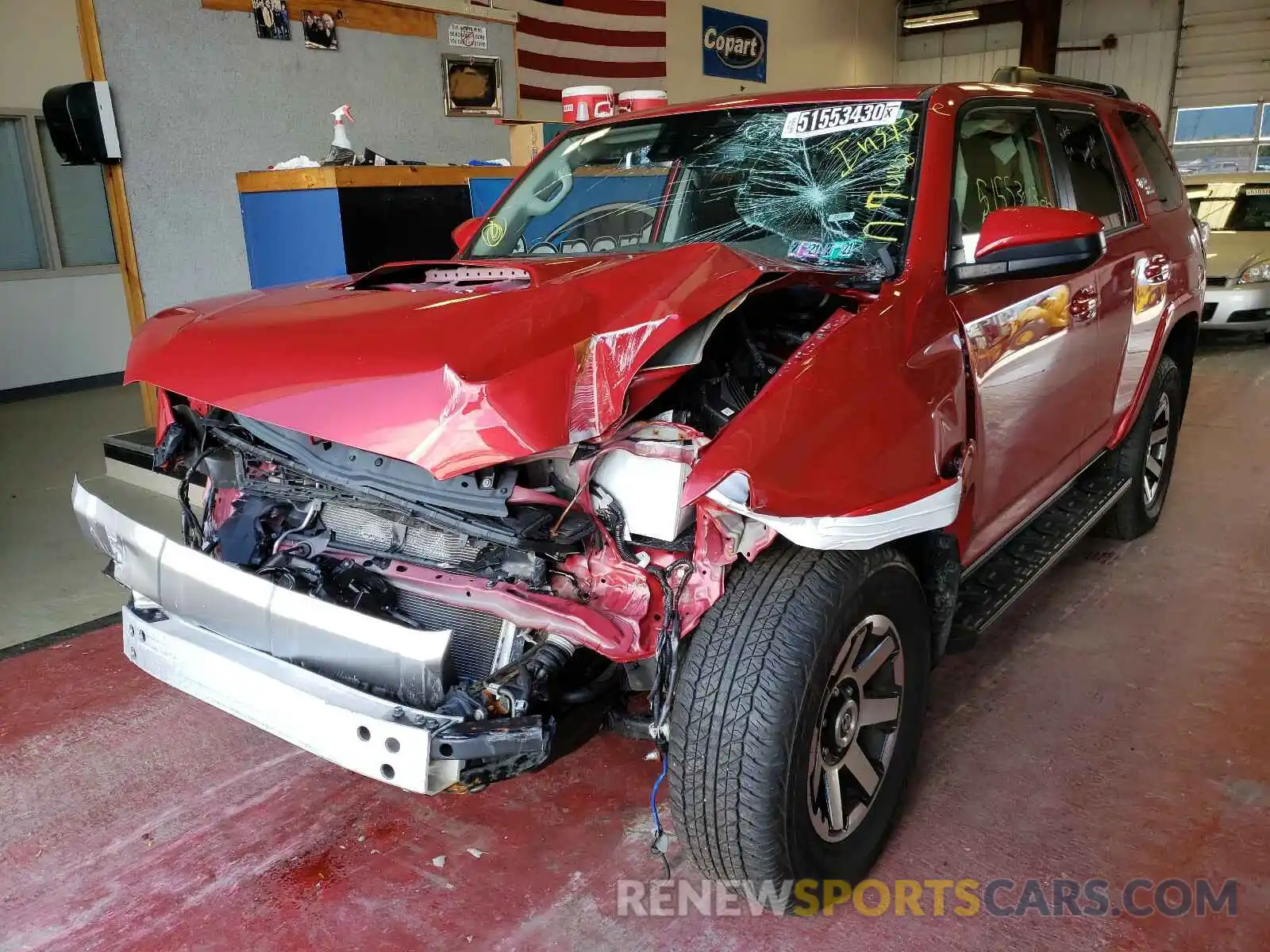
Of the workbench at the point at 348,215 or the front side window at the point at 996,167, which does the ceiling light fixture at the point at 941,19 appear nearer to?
the workbench at the point at 348,215

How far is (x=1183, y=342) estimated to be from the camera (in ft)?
12.7

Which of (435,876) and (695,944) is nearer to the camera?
(695,944)

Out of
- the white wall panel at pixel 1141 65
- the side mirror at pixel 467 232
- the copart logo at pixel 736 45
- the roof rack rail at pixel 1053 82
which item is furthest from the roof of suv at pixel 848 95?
the white wall panel at pixel 1141 65

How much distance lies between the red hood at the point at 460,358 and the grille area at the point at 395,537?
16.8 inches

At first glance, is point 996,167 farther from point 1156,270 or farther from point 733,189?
point 1156,270

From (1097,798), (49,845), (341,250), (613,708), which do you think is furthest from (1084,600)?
(341,250)

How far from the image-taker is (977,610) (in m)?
2.42

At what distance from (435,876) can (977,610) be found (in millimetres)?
1479

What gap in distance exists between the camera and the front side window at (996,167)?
237 cm

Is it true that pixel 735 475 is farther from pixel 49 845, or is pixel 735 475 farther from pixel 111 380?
pixel 111 380

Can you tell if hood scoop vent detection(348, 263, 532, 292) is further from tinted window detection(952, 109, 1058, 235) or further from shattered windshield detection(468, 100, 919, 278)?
tinted window detection(952, 109, 1058, 235)

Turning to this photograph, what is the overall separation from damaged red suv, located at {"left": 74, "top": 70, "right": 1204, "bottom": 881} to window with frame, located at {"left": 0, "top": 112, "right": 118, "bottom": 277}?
6.17 metres

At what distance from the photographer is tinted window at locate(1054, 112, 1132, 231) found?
118 inches

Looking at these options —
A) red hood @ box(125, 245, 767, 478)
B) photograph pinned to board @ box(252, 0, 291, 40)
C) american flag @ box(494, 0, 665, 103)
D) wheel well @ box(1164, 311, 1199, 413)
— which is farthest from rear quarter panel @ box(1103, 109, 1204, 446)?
american flag @ box(494, 0, 665, 103)
